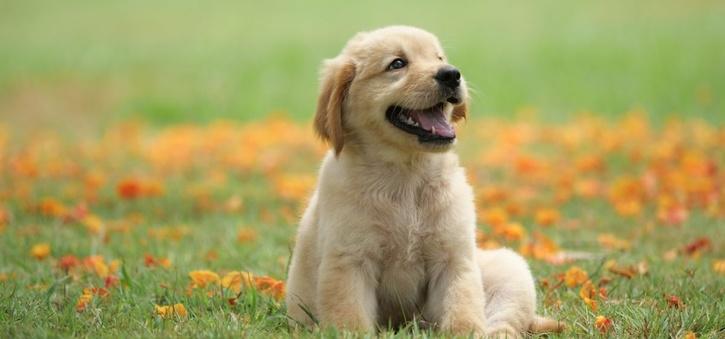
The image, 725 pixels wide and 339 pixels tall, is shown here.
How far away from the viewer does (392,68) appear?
14.2 feet

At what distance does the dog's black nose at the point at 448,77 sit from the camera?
416 cm

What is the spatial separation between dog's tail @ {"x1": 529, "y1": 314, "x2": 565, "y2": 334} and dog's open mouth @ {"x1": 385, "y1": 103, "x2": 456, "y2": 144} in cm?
88

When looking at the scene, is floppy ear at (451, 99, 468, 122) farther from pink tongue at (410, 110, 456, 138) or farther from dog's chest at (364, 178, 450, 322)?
dog's chest at (364, 178, 450, 322)

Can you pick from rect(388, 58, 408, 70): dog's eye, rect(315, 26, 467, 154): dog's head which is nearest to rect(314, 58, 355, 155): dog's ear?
rect(315, 26, 467, 154): dog's head

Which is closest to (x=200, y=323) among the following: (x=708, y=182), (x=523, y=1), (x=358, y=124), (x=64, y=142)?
(x=358, y=124)

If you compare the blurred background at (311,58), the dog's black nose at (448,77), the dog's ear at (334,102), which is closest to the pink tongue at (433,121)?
the dog's black nose at (448,77)

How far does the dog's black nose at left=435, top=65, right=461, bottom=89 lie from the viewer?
4.16 m

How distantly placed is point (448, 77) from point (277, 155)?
6.50m

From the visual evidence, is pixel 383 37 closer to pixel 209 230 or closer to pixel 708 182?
pixel 209 230

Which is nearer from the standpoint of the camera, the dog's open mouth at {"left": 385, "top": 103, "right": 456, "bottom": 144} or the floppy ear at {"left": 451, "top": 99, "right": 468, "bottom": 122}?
the dog's open mouth at {"left": 385, "top": 103, "right": 456, "bottom": 144}

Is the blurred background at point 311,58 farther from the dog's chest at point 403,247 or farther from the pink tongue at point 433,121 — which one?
the dog's chest at point 403,247

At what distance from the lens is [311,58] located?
16422 millimetres

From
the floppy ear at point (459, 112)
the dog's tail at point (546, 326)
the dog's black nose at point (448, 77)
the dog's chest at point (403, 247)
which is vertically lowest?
the dog's tail at point (546, 326)

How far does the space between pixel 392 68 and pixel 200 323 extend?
139 cm
